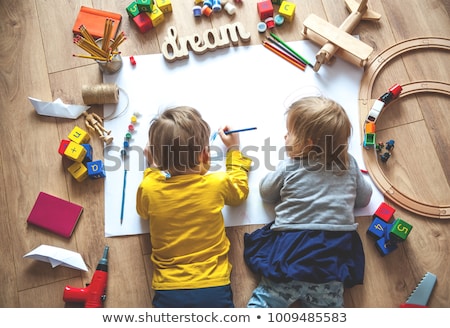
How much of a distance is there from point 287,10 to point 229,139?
44 centimetres

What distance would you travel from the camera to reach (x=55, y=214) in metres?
1.13

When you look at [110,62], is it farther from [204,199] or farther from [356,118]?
[356,118]

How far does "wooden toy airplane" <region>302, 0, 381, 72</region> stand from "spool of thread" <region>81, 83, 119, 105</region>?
22.9 inches

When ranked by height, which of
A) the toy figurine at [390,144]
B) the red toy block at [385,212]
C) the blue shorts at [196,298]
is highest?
the toy figurine at [390,144]

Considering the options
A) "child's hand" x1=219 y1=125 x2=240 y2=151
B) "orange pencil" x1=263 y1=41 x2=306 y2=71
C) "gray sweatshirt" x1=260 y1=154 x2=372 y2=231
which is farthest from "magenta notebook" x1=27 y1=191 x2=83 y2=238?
"orange pencil" x1=263 y1=41 x2=306 y2=71

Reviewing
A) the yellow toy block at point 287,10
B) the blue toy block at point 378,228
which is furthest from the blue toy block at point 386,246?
the yellow toy block at point 287,10

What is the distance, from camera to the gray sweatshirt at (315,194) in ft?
3.31

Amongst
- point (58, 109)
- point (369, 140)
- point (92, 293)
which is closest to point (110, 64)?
point (58, 109)

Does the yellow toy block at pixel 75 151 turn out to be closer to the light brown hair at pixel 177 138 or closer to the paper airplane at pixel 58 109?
the paper airplane at pixel 58 109

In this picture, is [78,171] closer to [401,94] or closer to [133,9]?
[133,9]

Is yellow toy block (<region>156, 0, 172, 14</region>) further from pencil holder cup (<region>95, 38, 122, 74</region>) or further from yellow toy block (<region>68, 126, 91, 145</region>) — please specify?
yellow toy block (<region>68, 126, 91, 145</region>)

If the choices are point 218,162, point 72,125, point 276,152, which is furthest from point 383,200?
point 72,125

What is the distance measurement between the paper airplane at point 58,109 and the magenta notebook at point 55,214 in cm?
24

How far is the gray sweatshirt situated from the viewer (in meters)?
1.01
